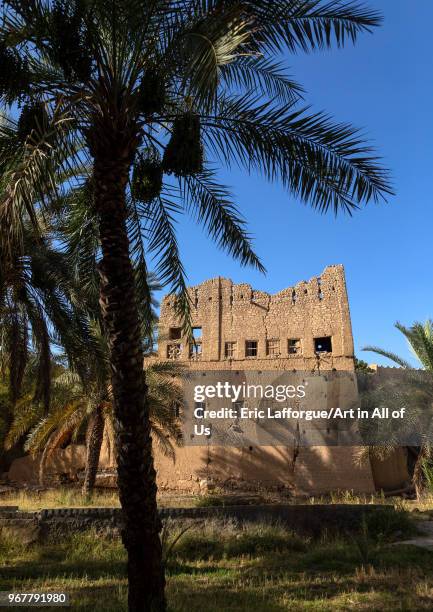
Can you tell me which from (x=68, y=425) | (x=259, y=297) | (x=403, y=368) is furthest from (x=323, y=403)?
(x=68, y=425)

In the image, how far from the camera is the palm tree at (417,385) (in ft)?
51.6

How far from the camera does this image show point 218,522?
977 centimetres

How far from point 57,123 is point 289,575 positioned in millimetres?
6114

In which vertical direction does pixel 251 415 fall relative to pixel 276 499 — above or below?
above

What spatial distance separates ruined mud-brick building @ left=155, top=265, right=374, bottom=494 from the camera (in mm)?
18578

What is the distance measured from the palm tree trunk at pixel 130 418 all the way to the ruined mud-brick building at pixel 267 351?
45.9 feet

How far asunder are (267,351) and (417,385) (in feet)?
21.5

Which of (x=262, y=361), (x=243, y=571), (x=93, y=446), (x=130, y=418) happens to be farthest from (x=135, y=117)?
(x=262, y=361)

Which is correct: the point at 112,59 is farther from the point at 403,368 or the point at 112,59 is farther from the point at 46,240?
the point at 403,368

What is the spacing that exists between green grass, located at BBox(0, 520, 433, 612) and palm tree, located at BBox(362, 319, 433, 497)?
669 centimetres

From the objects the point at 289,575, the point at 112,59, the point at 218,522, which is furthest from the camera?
the point at 218,522

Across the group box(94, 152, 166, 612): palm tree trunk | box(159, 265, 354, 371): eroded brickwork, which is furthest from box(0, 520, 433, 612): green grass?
box(159, 265, 354, 371): eroded brickwork

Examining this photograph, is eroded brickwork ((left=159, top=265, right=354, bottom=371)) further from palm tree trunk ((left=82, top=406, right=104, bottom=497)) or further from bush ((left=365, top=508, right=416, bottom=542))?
bush ((left=365, top=508, right=416, bottom=542))

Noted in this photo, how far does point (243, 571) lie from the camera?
7.42 metres
